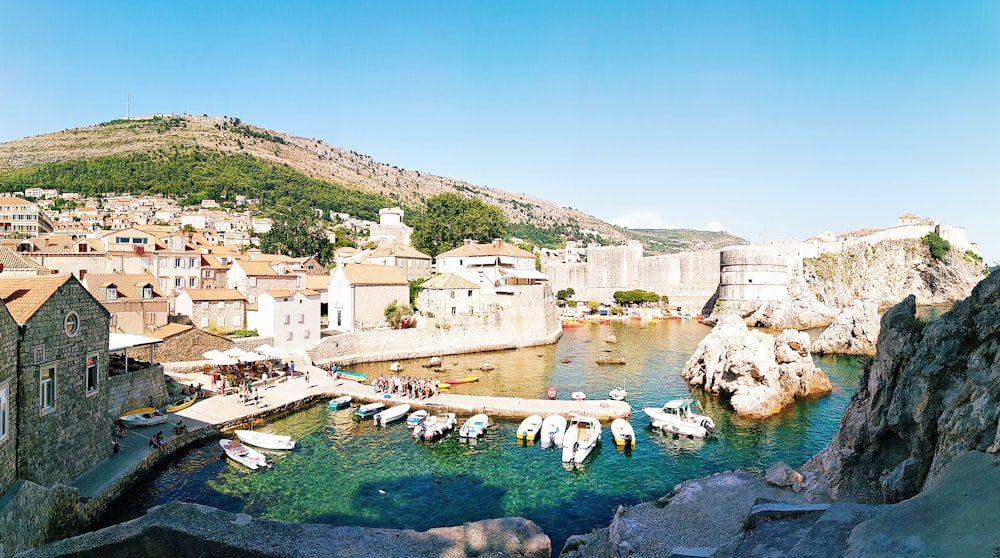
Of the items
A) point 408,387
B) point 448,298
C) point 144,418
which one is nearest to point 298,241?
point 448,298

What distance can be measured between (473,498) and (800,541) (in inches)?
434

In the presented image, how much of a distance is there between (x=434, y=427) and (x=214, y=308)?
21664 millimetres

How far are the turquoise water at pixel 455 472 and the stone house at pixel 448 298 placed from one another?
15.7 meters

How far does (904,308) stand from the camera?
12289 millimetres

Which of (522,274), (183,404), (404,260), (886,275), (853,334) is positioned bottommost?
(183,404)

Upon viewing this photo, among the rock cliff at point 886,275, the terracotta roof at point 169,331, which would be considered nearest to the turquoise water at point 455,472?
the terracotta roof at point 169,331

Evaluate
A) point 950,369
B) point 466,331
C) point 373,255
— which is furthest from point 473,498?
point 373,255

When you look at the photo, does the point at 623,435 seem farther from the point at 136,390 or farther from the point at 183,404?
the point at 136,390

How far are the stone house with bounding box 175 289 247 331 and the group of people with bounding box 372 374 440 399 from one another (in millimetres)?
14032

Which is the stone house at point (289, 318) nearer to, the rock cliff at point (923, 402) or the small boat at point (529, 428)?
the small boat at point (529, 428)

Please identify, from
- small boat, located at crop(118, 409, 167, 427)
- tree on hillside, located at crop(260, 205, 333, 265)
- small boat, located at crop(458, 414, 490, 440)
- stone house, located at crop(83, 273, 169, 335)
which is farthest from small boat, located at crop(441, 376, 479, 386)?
tree on hillside, located at crop(260, 205, 333, 265)

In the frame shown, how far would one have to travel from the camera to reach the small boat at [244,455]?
1778 centimetres

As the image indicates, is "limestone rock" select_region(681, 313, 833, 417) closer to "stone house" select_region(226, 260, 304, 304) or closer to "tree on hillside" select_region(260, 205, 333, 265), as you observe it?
"stone house" select_region(226, 260, 304, 304)

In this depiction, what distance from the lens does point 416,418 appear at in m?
22.7
